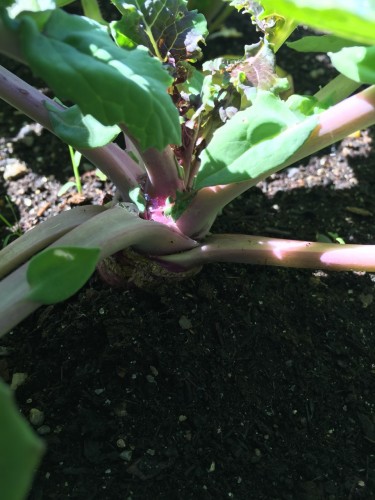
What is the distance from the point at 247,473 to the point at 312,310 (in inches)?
13.6

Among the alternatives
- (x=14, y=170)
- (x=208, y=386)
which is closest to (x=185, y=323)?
(x=208, y=386)

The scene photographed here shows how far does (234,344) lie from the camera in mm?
1039

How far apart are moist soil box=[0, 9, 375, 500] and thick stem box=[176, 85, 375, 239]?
0.15 m

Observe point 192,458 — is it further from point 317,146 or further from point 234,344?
point 317,146

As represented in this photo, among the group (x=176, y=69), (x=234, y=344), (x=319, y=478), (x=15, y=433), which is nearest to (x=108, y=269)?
Result: (x=234, y=344)

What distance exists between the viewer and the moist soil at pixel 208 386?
0.90m

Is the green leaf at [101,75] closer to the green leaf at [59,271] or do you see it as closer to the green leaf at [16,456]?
the green leaf at [59,271]

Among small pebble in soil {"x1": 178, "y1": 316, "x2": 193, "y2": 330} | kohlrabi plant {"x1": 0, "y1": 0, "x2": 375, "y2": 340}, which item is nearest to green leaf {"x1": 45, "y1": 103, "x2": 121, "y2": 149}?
kohlrabi plant {"x1": 0, "y1": 0, "x2": 375, "y2": 340}

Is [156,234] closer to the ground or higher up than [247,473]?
higher up

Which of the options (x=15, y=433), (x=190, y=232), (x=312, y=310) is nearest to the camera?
(x=15, y=433)

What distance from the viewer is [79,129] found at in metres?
0.86

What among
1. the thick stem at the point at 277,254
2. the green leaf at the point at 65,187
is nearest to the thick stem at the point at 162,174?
the thick stem at the point at 277,254

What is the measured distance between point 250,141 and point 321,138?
0.37ft

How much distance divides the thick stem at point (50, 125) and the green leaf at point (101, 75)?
0.87 ft
